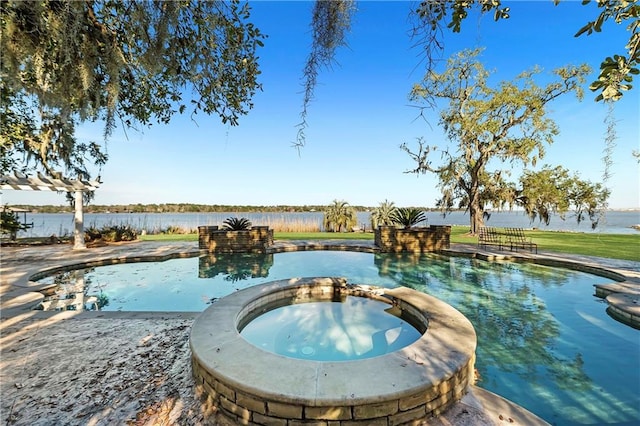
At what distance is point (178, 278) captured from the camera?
23.4 ft

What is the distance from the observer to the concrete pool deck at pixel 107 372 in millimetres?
2117

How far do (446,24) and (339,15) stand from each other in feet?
2.80

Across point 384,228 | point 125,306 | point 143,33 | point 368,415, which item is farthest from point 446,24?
point 384,228

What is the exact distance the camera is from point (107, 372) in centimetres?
272

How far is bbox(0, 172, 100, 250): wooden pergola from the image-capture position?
8.53 m

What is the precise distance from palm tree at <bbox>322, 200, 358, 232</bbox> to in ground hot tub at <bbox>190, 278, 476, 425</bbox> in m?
15.9

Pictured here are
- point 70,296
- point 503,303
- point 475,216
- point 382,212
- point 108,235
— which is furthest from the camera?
point 382,212

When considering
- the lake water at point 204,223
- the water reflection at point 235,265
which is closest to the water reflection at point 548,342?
the lake water at point 204,223

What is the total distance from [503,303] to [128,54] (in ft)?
22.7

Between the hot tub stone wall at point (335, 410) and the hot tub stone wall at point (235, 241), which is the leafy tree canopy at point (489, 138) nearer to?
the hot tub stone wall at point (235, 241)

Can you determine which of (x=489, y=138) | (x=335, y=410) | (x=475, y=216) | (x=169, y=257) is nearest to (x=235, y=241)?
(x=169, y=257)

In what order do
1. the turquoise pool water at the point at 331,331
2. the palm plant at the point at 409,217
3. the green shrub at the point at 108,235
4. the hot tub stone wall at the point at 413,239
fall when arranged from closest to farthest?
1. the turquoise pool water at the point at 331,331
2. the hot tub stone wall at the point at 413,239
3. the palm plant at the point at 409,217
4. the green shrub at the point at 108,235

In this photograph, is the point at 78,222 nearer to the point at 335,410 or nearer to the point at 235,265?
the point at 235,265

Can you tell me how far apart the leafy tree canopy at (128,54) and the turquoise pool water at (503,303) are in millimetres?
3715
